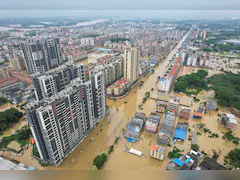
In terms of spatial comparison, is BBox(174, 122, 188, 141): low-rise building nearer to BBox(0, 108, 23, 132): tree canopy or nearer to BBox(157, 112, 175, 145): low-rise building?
BBox(157, 112, 175, 145): low-rise building

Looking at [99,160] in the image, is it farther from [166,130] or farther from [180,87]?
[180,87]

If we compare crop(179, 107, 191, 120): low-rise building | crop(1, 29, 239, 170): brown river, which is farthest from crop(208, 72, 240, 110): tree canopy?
crop(179, 107, 191, 120): low-rise building

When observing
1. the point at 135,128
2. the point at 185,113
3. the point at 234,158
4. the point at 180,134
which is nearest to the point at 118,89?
the point at 135,128

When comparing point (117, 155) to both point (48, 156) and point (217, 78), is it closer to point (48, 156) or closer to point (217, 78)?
point (48, 156)

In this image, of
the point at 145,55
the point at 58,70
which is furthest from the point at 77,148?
the point at 145,55

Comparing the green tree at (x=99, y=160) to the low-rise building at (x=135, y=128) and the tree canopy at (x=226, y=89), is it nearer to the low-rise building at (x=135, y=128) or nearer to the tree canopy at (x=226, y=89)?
the low-rise building at (x=135, y=128)

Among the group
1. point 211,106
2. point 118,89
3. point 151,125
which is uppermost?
point 118,89
